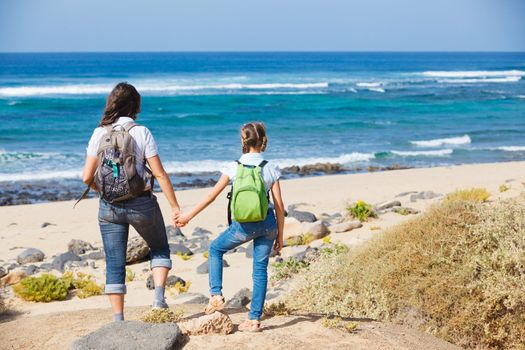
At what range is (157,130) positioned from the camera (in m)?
34.0

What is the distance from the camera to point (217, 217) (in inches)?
580

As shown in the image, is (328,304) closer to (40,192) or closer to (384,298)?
(384,298)

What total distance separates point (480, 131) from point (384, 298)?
95.6ft

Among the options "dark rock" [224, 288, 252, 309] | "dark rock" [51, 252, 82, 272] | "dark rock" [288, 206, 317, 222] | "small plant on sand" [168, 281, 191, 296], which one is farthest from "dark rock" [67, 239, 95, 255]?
"dark rock" [224, 288, 252, 309]

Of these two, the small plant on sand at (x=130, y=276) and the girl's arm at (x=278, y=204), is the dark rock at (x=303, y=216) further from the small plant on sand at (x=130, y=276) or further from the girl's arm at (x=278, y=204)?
the girl's arm at (x=278, y=204)

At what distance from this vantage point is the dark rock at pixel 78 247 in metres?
11.7

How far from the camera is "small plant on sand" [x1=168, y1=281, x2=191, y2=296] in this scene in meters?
8.80

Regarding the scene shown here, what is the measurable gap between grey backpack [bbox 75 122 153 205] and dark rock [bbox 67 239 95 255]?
22.9ft

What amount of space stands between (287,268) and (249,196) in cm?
388

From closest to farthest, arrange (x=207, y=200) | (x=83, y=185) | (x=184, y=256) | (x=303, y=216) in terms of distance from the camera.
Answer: (x=207, y=200) → (x=184, y=256) → (x=303, y=216) → (x=83, y=185)

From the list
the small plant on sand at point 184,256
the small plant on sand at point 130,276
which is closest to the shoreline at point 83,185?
the small plant on sand at point 184,256

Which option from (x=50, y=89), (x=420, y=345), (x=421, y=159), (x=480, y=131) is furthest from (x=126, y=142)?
(x=50, y=89)

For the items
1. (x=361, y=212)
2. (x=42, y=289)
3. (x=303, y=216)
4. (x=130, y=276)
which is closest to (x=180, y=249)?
(x=130, y=276)

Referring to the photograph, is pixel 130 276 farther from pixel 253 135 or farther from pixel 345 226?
pixel 253 135
